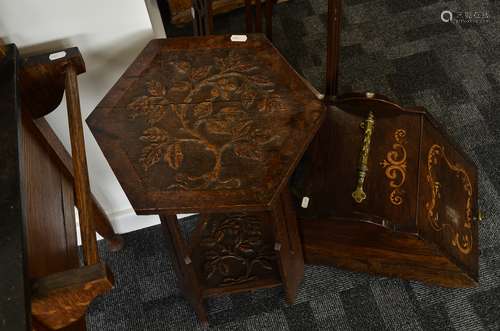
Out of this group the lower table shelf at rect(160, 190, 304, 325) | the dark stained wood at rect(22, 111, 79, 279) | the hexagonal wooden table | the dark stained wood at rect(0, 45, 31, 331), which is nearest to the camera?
the dark stained wood at rect(0, 45, 31, 331)

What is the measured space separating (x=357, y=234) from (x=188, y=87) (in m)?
0.47

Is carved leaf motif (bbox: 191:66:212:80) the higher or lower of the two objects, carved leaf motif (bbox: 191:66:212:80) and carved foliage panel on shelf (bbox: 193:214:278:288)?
the higher

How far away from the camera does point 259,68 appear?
87 cm

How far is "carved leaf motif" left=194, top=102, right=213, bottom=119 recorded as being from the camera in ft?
2.70

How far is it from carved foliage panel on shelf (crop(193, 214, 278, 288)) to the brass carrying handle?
Result: 0.24 meters

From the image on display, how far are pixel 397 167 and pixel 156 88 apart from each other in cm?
51

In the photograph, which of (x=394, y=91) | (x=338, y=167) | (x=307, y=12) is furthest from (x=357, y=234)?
(x=307, y=12)

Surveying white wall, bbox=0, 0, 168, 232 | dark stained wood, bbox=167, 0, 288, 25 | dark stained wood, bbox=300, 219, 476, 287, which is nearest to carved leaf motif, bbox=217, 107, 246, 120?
white wall, bbox=0, 0, 168, 232

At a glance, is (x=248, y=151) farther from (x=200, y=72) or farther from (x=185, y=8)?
(x=185, y=8)

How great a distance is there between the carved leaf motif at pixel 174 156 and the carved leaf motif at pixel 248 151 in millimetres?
89

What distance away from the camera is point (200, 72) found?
873 mm

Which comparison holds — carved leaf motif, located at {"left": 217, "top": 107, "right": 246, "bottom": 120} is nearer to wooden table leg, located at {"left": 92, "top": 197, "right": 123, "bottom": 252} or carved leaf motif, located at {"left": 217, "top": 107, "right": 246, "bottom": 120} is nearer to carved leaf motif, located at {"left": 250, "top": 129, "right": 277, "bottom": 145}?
carved leaf motif, located at {"left": 250, "top": 129, "right": 277, "bottom": 145}

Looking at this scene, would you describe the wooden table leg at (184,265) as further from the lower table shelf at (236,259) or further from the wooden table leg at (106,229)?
the wooden table leg at (106,229)

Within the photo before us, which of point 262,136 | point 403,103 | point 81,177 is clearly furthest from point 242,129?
point 403,103
